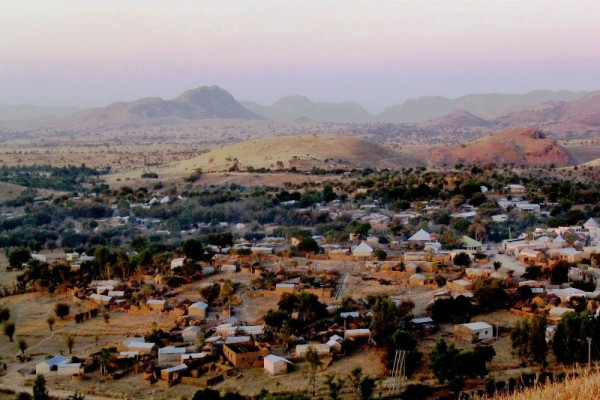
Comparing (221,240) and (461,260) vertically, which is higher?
(221,240)

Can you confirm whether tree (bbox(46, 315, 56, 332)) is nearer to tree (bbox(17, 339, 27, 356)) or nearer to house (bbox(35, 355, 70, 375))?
tree (bbox(17, 339, 27, 356))

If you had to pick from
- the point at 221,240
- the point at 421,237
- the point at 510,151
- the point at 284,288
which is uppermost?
the point at 510,151

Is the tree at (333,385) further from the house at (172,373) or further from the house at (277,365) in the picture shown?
the house at (172,373)

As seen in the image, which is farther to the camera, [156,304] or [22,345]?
[156,304]

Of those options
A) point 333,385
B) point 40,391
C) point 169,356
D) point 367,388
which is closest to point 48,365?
point 40,391

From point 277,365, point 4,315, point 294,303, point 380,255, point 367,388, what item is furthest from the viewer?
point 380,255

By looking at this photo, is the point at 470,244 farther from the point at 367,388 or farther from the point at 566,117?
the point at 566,117

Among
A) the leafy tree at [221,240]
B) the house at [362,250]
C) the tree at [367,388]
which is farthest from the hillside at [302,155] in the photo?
the tree at [367,388]
